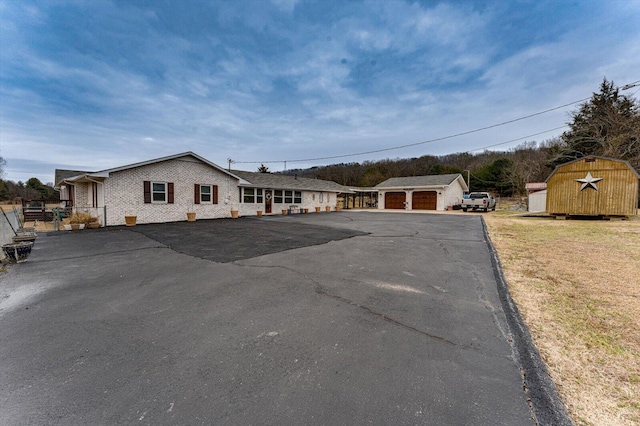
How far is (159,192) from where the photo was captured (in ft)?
50.4

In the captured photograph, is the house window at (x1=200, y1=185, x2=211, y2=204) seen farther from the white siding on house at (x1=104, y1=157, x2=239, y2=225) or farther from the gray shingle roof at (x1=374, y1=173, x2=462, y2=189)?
the gray shingle roof at (x1=374, y1=173, x2=462, y2=189)

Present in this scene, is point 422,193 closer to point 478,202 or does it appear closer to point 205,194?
point 478,202

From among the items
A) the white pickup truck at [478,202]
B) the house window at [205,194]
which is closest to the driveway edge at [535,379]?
the house window at [205,194]

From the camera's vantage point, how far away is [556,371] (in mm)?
2348

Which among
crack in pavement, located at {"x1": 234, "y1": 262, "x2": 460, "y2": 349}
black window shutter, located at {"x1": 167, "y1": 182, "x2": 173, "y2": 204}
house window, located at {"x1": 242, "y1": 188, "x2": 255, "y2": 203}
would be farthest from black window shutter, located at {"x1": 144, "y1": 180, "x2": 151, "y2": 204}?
crack in pavement, located at {"x1": 234, "y1": 262, "x2": 460, "y2": 349}

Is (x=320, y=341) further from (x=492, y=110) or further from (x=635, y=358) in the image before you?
(x=492, y=110)

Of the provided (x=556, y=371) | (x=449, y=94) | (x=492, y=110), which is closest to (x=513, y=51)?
(x=449, y=94)

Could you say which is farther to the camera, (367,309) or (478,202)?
(478,202)

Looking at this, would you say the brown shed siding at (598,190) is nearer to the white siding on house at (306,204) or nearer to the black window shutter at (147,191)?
the white siding on house at (306,204)

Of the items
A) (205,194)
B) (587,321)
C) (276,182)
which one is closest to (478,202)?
(276,182)

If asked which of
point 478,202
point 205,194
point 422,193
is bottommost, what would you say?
point 478,202

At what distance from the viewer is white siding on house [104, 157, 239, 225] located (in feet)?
45.4

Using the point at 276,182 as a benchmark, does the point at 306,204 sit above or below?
below

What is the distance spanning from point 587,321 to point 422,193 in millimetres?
29462
